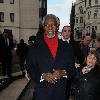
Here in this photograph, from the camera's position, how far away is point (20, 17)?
72.0 metres

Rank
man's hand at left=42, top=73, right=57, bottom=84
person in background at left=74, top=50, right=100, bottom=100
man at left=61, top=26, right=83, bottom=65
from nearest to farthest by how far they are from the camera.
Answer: man's hand at left=42, top=73, right=57, bottom=84
person in background at left=74, top=50, right=100, bottom=100
man at left=61, top=26, right=83, bottom=65

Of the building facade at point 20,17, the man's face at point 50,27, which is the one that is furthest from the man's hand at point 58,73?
the building facade at point 20,17

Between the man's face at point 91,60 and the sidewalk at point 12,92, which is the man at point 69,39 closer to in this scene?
the man's face at point 91,60

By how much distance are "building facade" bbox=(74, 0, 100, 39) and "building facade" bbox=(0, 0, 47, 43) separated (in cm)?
4141

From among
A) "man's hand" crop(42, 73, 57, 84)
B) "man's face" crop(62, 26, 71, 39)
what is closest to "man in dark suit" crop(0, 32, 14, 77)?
"man's face" crop(62, 26, 71, 39)

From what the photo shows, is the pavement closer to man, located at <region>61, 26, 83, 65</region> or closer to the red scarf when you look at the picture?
man, located at <region>61, 26, 83, 65</region>

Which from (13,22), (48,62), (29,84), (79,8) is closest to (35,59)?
(48,62)

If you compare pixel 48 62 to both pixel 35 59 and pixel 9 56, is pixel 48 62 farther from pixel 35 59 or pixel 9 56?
pixel 9 56

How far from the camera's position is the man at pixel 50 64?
19.5 ft

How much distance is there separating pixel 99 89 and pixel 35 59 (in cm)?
178

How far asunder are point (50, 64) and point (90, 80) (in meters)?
1.57

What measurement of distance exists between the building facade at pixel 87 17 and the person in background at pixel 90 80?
344 feet

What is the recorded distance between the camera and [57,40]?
605 cm

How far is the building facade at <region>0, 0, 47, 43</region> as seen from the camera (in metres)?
71.2
